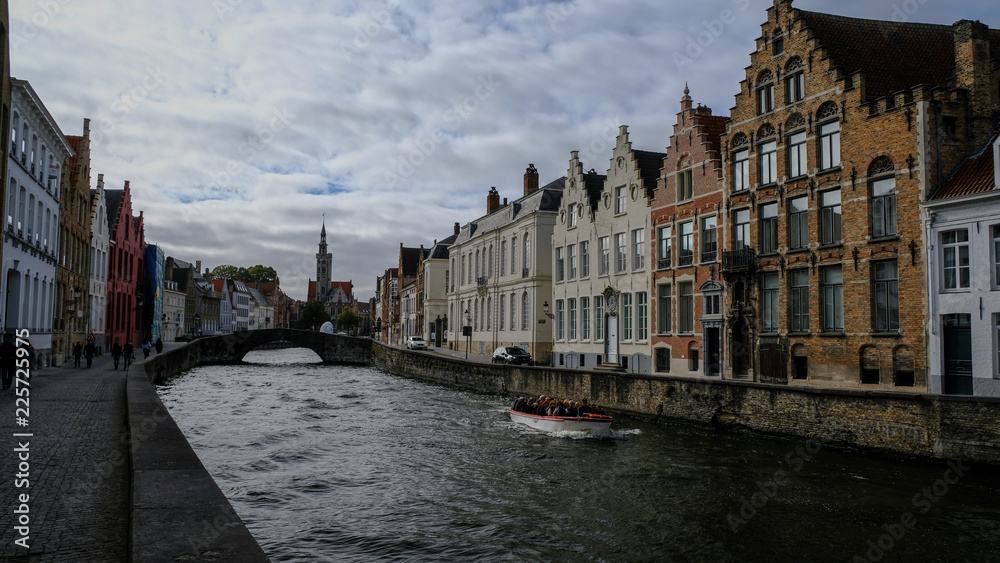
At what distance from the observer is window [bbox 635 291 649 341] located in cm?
3553

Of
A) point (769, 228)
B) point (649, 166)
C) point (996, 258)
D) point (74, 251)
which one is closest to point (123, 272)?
point (74, 251)

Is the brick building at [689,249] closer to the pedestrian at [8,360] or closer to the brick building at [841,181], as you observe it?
the brick building at [841,181]

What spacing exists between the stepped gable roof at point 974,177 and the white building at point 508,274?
91.6 ft

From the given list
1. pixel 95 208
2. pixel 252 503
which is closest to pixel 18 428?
pixel 252 503

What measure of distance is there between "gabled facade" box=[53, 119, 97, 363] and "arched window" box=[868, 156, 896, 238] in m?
33.9

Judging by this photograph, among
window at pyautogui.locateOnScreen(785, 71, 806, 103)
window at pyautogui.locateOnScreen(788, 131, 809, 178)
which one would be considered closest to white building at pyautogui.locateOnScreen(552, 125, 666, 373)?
window at pyautogui.locateOnScreen(788, 131, 809, 178)

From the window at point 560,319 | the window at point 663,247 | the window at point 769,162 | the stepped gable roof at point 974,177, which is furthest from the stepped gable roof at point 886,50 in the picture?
the window at point 560,319

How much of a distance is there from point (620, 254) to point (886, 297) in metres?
16.4

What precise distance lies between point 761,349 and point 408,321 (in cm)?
6159

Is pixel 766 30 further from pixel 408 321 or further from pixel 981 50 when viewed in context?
pixel 408 321

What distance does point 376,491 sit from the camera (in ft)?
50.9

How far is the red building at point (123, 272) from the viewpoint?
173 ft

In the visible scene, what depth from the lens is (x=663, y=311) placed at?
34219 mm

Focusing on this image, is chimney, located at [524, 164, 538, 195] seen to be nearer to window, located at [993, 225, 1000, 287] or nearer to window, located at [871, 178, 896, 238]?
window, located at [871, 178, 896, 238]
